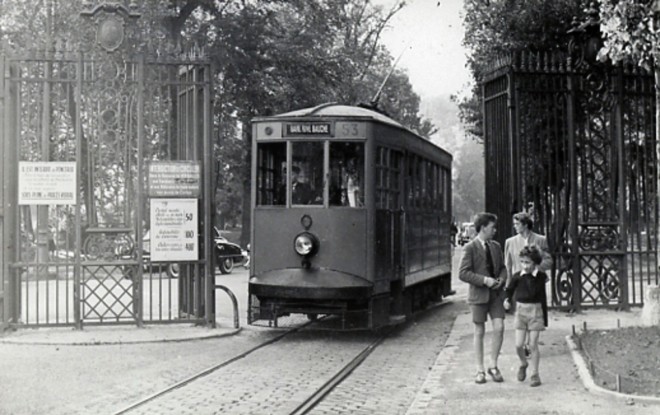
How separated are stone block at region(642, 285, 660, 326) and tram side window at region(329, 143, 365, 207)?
13.6ft

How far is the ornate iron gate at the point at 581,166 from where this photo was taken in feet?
47.5

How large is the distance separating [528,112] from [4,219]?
8698 millimetres

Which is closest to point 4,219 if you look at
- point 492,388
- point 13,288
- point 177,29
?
point 13,288

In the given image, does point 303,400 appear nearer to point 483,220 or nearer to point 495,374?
point 495,374

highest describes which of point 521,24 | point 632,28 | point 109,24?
point 521,24

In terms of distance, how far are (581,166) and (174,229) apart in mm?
6698

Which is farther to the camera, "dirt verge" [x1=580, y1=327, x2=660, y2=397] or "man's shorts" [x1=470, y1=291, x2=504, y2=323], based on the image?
"man's shorts" [x1=470, y1=291, x2=504, y2=323]

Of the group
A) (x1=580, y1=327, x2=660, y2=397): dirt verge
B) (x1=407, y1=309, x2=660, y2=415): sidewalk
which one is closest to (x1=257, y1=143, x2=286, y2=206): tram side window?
(x1=407, y1=309, x2=660, y2=415): sidewalk

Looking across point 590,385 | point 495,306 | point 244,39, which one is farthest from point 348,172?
point 244,39

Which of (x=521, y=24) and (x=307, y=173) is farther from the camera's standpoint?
(x=521, y=24)

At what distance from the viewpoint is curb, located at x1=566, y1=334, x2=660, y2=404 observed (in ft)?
25.0

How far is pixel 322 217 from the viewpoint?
40.8ft

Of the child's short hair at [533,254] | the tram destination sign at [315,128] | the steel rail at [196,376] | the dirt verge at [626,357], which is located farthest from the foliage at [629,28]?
the steel rail at [196,376]

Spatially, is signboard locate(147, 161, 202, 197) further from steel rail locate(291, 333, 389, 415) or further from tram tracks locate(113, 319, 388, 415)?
steel rail locate(291, 333, 389, 415)
